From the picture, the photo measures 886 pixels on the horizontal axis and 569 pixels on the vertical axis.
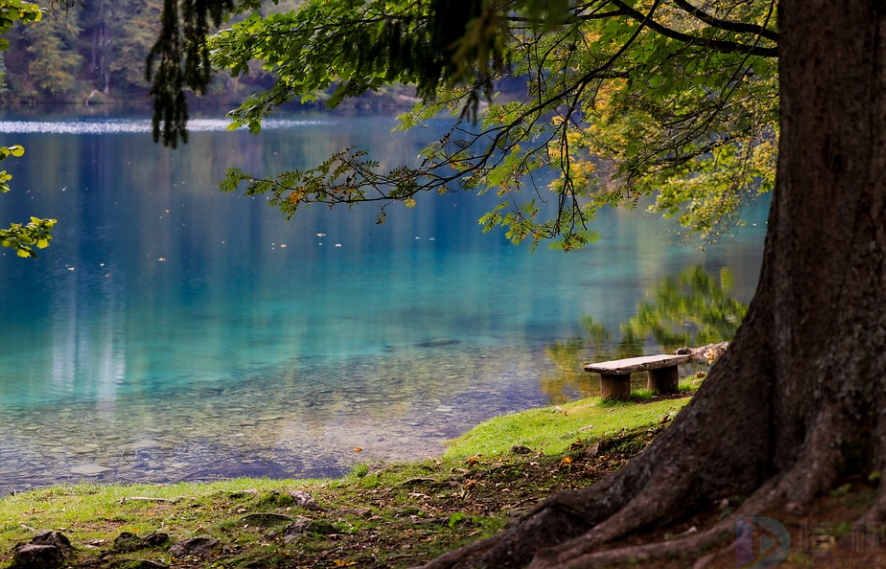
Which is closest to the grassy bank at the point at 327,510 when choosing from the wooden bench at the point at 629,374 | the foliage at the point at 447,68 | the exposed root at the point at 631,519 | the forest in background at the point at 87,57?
the wooden bench at the point at 629,374

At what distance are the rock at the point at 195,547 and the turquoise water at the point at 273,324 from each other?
537 centimetres

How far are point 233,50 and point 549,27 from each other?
17.3 ft

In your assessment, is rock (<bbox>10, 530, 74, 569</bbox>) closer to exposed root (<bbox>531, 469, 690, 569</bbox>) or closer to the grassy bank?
the grassy bank

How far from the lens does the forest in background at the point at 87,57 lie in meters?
96.9

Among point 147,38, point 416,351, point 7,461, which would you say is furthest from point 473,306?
point 147,38

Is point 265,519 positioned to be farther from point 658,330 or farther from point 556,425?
point 658,330

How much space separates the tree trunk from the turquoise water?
7.62 metres

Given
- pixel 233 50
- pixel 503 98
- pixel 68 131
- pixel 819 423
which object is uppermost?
pixel 503 98

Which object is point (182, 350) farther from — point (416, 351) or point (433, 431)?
point (433, 431)

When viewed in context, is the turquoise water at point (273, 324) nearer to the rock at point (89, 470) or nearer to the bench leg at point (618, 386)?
the rock at point (89, 470)

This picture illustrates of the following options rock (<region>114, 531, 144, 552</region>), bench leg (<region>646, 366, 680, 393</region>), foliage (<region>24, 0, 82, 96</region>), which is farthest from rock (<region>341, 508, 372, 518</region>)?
foliage (<region>24, 0, 82, 96</region>)

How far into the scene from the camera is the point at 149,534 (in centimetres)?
761

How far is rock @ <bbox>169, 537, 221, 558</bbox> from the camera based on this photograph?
7.19 metres

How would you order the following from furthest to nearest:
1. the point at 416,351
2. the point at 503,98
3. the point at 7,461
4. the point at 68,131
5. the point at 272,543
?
the point at 503,98 < the point at 68,131 < the point at 416,351 < the point at 7,461 < the point at 272,543
